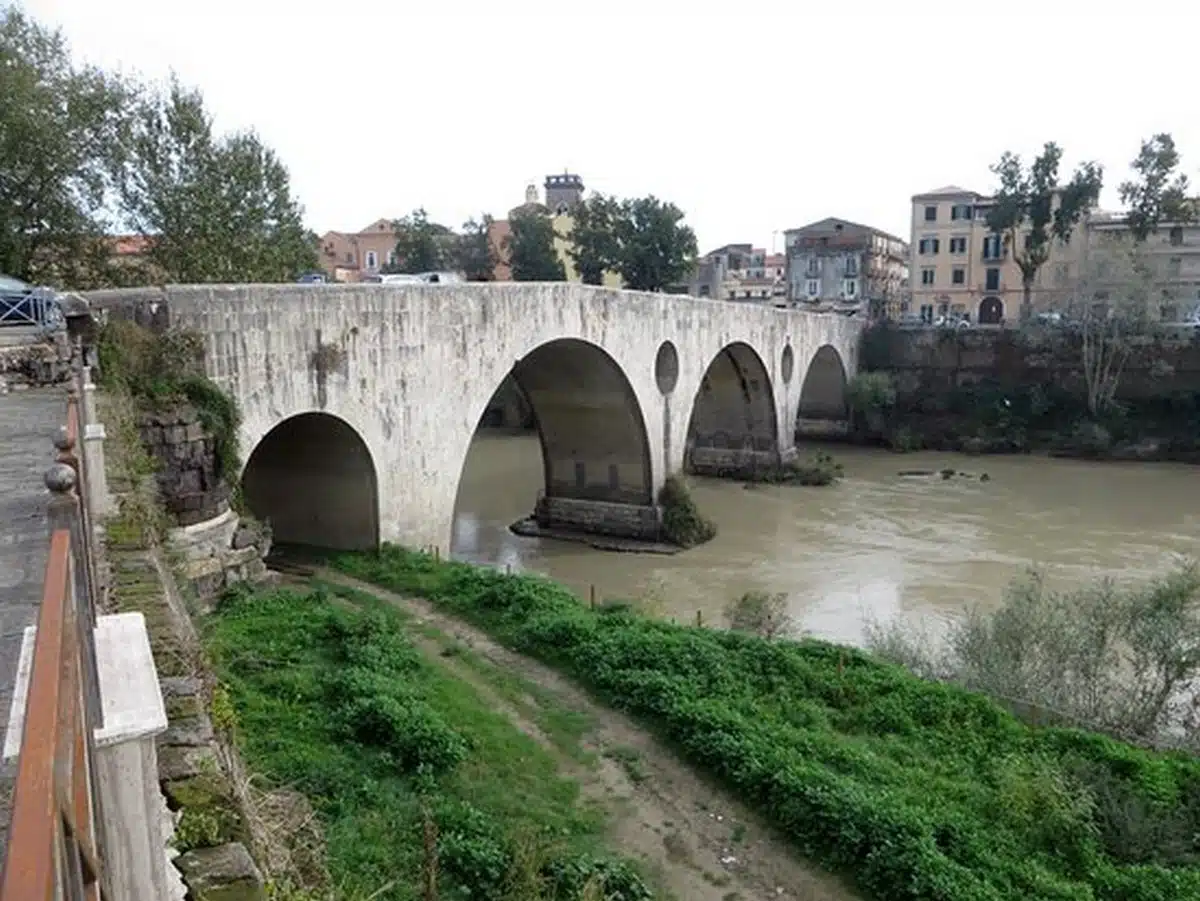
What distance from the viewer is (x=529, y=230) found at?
43688 mm

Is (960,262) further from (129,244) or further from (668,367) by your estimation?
(129,244)

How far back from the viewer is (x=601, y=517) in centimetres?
2295

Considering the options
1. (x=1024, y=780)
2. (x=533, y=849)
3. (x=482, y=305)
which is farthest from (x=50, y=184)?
(x=1024, y=780)

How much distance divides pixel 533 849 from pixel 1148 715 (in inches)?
303

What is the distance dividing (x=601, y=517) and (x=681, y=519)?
1.99 meters

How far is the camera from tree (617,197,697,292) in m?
42.0

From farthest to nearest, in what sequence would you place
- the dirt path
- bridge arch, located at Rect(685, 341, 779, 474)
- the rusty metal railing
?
bridge arch, located at Rect(685, 341, 779, 474)
the dirt path
the rusty metal railing

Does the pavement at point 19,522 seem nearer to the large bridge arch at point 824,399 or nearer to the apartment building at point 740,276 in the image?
the large bridge arch at point 824,399

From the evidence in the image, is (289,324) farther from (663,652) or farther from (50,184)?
(50,184)

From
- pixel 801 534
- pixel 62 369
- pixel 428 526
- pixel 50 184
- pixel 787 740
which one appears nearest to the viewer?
pixel 787 740

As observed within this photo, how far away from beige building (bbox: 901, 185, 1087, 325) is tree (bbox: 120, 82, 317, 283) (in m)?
35.4

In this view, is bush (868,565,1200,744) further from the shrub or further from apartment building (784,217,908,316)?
apartment building (784,217,908,316)

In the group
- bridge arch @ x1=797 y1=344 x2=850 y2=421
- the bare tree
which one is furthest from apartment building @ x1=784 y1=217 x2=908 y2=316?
the bare tree

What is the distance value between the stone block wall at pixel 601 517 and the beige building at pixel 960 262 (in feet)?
103
